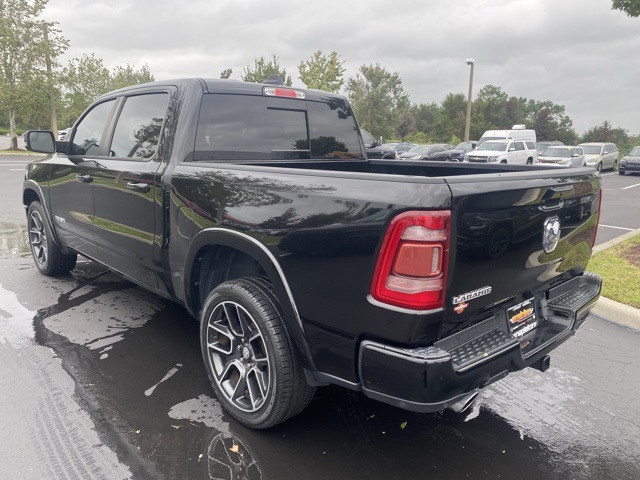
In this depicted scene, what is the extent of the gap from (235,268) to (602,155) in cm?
2991

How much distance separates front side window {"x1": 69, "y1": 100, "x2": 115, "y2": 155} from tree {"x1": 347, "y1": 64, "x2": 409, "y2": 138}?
140 ft

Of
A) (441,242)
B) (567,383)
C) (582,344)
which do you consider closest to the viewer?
(441,242)

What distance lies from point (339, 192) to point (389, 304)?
547 millimetres

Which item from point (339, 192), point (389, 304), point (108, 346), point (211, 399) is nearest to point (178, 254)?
point (211, 399)

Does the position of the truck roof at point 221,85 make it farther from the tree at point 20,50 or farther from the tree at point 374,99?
the tree at point 374,99

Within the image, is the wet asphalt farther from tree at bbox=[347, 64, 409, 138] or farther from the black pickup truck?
tree at bbox=[347, 64, 409, 138]

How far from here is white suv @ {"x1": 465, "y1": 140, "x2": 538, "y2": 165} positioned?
23.4m

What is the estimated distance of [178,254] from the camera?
315cm

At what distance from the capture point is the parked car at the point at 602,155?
88.1 ft

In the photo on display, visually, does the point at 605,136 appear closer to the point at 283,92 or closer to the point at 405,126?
the point at 405,126

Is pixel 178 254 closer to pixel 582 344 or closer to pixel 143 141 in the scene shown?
pixel 143 141

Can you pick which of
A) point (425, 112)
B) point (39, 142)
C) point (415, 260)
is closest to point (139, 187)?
point (39, 142)

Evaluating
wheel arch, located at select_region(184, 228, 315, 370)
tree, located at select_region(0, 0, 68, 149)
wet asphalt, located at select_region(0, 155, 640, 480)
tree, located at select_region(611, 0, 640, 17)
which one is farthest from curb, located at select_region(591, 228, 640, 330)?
tree, located at select_region(0, 0, 68, 149)

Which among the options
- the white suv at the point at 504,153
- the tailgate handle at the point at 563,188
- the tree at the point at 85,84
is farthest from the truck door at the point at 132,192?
the tree at the point at 85,84
